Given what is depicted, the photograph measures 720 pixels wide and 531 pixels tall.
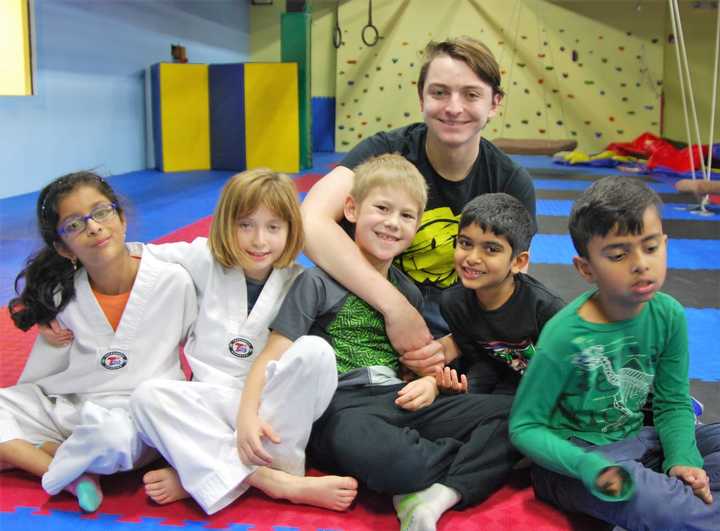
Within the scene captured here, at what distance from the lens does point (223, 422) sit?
197cm

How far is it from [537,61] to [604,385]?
12062 millimetres

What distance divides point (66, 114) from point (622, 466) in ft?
23.9

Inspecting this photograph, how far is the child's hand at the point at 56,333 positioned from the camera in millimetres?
2123

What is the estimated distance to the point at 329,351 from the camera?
1891 millimetres

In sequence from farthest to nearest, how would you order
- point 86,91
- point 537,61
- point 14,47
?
point 537,61, point 86,91, point 14,47

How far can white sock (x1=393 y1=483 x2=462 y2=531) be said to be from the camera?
1731 mm

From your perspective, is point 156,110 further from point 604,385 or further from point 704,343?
point 604,385

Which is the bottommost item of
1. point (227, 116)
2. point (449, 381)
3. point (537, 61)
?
point (449, 381)

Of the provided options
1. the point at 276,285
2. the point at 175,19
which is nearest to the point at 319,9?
the point at 175,19

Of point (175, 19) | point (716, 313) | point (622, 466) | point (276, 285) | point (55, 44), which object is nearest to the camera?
point (622, 466)

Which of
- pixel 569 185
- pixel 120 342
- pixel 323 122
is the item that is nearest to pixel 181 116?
pixel 323 122

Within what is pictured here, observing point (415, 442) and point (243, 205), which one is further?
point (243, 205)

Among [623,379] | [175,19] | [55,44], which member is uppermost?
[175,19]

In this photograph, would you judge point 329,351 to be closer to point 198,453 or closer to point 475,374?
point 198,453
